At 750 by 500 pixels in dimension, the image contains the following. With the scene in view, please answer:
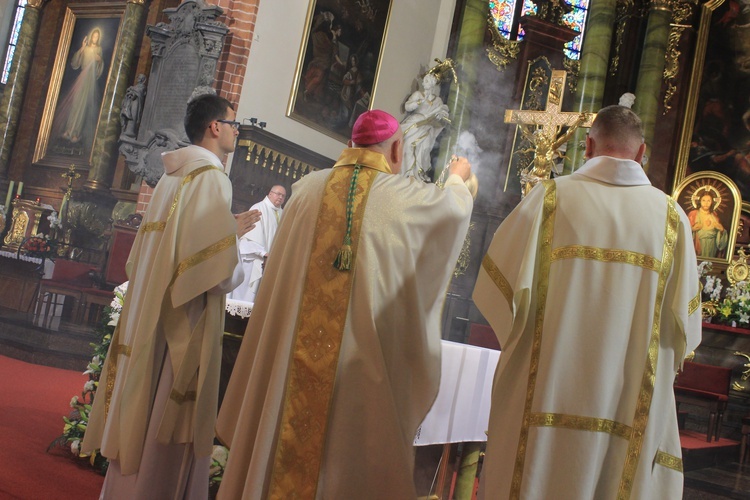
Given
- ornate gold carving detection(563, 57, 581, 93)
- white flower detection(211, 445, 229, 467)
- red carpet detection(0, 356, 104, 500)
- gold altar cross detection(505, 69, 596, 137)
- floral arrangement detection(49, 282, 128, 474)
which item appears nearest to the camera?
red carpet detection(0, 356, 104, 500)

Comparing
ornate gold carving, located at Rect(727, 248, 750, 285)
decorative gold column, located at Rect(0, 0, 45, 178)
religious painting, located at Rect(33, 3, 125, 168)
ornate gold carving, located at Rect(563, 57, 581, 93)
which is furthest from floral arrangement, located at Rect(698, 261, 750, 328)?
decorative gold column, located at Rect(0, 0, 45, 178)

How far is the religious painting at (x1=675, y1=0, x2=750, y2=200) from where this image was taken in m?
10.8

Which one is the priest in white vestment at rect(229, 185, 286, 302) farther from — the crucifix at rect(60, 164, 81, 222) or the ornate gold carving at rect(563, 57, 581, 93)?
the ornate gold carving at rect(563, 57, 581, 93)

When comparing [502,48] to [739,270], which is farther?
[502,48]

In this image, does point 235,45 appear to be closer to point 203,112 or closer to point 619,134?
point 203,112

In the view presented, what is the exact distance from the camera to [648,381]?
247cm

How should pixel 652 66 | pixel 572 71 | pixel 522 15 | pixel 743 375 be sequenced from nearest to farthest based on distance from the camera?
pixel 743 375 → pixel 652 66 → pixel 572 71 → pixel 522 15

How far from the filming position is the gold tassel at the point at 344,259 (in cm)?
267

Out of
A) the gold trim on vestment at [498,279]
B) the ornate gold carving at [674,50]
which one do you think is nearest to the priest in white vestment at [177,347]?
the gold trim on vestment at [498,279]

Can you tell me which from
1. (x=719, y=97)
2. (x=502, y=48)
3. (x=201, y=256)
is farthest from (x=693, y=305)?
(x=719, y=97)

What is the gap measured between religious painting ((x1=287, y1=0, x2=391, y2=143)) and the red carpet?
13.7 ft

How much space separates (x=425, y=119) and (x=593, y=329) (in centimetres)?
786

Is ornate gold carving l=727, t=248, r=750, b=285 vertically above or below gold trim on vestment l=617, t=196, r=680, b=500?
above

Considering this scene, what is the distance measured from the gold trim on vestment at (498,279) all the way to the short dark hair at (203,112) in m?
1.36
